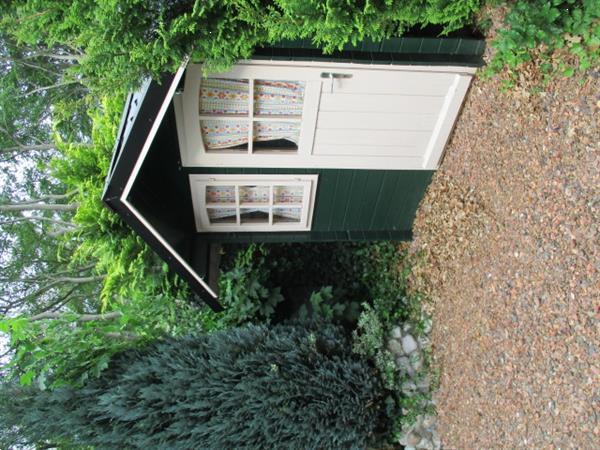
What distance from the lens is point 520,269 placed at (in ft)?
13.3

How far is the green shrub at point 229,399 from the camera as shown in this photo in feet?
16.8

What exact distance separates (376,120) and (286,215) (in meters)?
1.65

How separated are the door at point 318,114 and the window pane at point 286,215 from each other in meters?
0.80

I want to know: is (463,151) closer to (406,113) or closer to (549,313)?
(406,113)

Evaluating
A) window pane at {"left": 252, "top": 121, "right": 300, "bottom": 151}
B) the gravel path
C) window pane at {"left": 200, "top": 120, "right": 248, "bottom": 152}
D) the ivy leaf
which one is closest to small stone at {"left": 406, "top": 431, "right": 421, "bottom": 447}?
the gravel path

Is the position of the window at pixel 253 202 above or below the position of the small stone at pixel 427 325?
above

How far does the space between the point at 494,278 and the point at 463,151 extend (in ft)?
4.18

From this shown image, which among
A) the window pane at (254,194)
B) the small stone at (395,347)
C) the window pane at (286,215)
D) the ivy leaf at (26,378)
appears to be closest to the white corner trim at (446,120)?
the window pane at (286,215)

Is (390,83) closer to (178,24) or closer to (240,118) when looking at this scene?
(240,118)

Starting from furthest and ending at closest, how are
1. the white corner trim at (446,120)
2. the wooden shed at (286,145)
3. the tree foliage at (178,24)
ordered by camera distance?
1. the white corner trim at (446,120)
2. the wooden shed at (286,145)
3. the tree foliage at (178,24)

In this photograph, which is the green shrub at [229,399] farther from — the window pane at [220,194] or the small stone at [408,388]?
the window pane at [220,194]

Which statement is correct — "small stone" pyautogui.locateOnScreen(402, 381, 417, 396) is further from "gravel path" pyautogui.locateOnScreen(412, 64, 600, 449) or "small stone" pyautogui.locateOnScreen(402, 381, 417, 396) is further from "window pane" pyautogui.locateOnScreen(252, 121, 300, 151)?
"window pane" pyautogui.locateOnScreen(252, 121, 300, 151)

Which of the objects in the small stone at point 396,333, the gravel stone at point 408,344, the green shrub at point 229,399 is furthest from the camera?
the small stone at point 396,333

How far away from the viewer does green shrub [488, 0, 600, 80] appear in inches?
122
